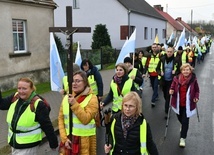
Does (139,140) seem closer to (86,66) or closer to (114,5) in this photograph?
(86,66)

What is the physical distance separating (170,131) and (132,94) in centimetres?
403

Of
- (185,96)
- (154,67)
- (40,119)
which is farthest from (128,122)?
(154,67)

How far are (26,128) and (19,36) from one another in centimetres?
1026

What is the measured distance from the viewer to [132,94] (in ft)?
11.0

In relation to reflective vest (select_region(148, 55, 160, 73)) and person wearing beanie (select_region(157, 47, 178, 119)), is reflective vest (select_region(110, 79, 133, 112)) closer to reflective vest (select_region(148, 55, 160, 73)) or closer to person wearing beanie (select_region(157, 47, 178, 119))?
person wearing beanie (select_region(157, 47, 178, 119))

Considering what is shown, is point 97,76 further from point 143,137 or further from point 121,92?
point 143,137

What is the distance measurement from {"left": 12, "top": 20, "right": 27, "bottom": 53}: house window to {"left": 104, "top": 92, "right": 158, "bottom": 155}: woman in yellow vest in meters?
10.5

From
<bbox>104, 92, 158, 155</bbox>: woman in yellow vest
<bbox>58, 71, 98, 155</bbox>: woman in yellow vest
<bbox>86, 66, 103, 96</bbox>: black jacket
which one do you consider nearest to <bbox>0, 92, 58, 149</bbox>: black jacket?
<bbox>58, 71, 98, 155</bbox>: woman in yellow vest

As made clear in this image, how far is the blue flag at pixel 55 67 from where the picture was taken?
6574 mm

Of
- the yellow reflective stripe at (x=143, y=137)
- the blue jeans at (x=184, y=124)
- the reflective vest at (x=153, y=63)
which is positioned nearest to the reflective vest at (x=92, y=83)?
the blue jeans at (x=184, y=124)

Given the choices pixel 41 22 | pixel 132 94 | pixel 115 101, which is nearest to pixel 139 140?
pixel 132 94

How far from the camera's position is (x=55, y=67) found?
22.0 feet

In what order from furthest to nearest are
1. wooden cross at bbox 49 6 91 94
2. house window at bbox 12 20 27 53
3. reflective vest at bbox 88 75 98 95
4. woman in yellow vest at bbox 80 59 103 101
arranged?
house window at bbox 12 20 27 53, reflective vest at bbox 88 75 98 95, woman in yellow vest at bbox 80 59 103 101, wooden cross at bbox 49 6 91 94

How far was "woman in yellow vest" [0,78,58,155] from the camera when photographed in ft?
11.7
